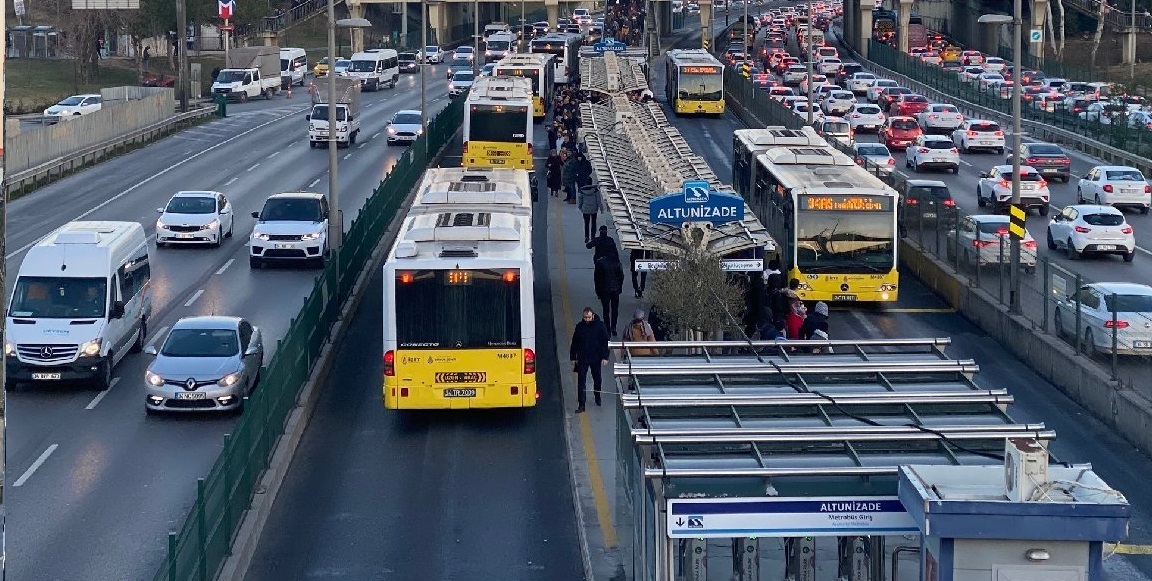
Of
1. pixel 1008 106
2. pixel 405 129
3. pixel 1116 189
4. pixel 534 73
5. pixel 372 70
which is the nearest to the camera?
pixel 1116 189

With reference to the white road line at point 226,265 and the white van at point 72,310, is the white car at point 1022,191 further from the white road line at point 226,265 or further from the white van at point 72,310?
the white van at point 72,310

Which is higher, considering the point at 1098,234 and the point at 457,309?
the point at 457,309

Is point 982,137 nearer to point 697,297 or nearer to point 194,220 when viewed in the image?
point 194,220

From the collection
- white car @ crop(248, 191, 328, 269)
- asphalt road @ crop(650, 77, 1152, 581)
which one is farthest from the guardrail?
asphalt road @ crop(650, 77, 1152, 581)

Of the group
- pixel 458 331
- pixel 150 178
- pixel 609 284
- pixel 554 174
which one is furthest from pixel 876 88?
pixel 458 331

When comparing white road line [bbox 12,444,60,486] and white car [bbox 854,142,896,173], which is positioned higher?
white car [bbox 854,142,896,173]

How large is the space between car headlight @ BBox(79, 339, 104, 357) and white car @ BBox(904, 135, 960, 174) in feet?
123

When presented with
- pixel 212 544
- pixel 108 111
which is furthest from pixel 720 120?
pixel 212 544

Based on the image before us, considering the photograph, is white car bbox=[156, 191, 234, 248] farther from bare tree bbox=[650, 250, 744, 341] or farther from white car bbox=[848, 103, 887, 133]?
white car bbox=[848, 103, 887, 133]

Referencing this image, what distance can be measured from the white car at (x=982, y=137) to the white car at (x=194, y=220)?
33.3 meters

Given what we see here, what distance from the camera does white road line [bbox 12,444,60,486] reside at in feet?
69.7

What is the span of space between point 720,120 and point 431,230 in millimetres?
51336

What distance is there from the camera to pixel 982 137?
65.1 m

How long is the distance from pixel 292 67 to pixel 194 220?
6388cm
